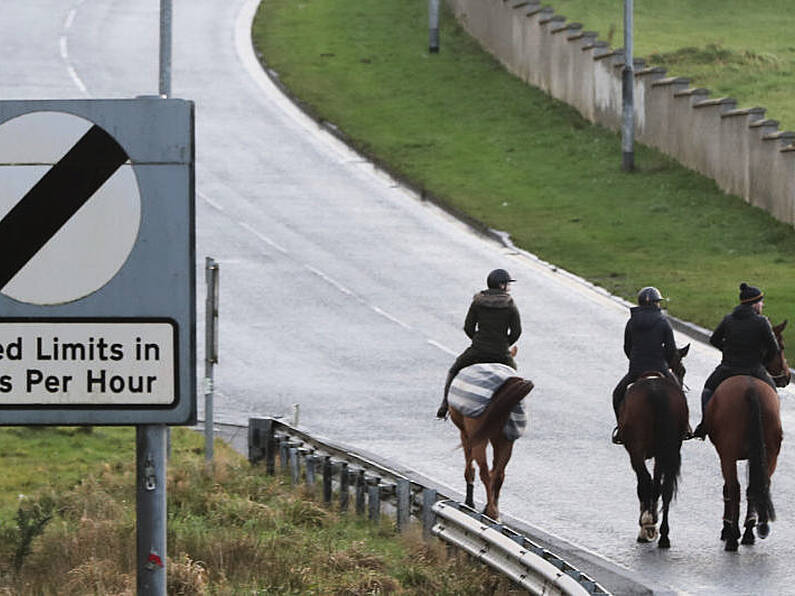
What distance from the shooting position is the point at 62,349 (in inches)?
238

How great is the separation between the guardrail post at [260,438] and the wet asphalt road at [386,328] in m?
2.07

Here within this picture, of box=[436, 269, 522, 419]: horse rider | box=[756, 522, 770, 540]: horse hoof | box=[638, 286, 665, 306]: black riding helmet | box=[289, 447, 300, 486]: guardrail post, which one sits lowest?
box=[756, 522, 770, 540]: horse hoof

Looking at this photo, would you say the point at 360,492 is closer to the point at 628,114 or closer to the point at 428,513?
the point at 428,513

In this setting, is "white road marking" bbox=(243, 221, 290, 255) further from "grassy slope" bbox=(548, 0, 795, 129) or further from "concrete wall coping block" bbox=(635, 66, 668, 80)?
"grassy slope" bbox=(548, 0, 795, 129)

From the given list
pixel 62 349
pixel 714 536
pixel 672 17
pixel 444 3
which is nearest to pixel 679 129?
pixel 672 17

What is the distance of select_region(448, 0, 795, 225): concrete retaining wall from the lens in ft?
124

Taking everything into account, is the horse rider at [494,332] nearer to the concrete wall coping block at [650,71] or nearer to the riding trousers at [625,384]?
the riding trousers at [625,384]

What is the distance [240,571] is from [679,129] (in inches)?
1236

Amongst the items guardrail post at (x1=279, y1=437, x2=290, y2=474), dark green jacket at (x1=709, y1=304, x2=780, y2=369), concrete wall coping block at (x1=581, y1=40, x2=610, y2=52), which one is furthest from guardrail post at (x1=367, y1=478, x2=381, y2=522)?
concrete wall coping block at (x1=581, y1=40, x2=610, y2=52)

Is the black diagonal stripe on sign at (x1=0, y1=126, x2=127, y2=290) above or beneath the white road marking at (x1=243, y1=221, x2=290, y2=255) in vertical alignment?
above

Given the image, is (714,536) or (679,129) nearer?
(714,536)

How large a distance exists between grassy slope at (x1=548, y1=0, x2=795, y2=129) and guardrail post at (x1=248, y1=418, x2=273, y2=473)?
2585 cm

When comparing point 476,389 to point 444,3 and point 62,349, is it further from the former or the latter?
point 444,3

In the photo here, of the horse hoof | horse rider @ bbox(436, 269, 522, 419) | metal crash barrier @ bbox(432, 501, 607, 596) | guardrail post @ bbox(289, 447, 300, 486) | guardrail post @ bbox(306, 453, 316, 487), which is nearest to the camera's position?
metal crash barrier @ bbox(432, 501, 607, 596)
